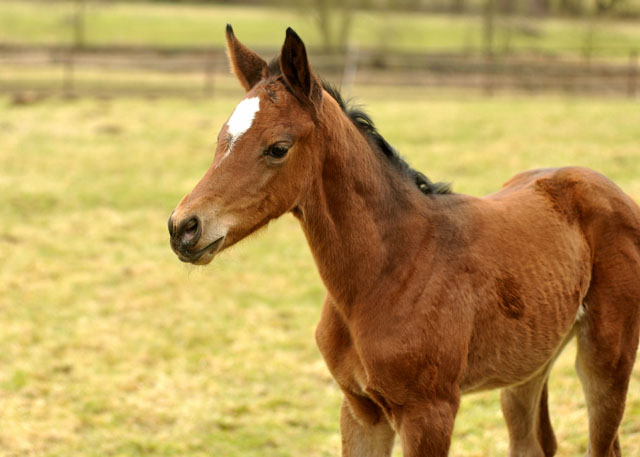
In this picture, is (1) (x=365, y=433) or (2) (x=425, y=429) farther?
(1) (x=365, y=433)

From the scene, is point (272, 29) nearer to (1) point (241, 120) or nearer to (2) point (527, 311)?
(2) point (527, 311)

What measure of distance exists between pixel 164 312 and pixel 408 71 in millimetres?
20440

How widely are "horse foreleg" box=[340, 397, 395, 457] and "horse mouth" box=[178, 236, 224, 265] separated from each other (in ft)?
3.15

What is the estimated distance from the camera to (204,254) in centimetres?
267

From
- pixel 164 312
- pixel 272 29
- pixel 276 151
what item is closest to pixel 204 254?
pixel 276 151

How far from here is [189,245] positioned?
8.53ft

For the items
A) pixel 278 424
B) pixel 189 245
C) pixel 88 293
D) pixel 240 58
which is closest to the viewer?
pixel 189 245

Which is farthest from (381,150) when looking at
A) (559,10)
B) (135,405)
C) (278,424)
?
(559,10)

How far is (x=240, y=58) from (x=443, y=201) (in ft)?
3.66

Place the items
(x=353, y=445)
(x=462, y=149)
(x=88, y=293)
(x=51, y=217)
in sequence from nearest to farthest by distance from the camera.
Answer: (x=353, y=445)
(x=88, y=293)
(x=51, y=217)
(x=462, y=149)

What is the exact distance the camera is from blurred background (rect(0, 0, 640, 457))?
5.02 m

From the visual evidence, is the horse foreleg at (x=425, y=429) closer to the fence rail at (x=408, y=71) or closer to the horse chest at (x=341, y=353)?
the horse chest at (x=341, y=353)

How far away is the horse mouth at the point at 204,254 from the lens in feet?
8.64

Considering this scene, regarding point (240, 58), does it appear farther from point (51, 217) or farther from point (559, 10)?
point (559, 10)
